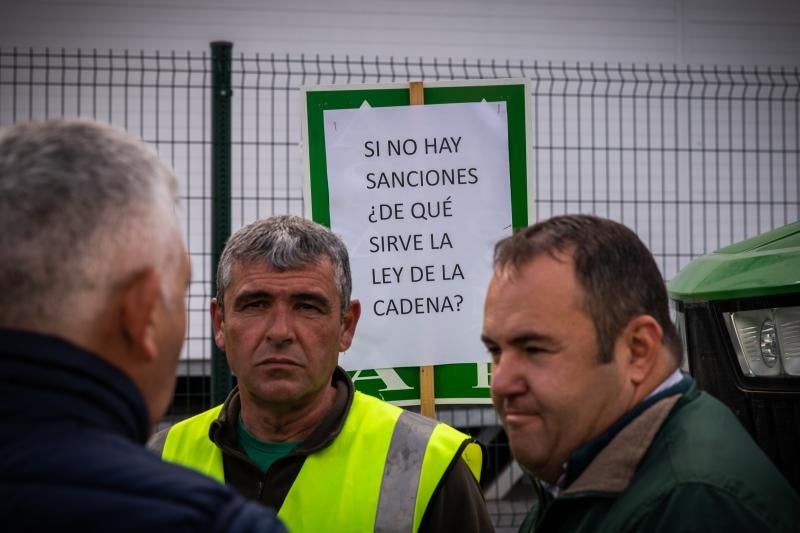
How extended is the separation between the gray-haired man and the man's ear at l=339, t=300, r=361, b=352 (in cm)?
186

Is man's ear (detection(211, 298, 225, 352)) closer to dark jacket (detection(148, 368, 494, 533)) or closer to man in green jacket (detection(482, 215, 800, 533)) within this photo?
dark jacket (detection(148, 368, 494, 533))

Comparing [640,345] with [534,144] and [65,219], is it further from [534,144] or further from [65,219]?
[534,144]

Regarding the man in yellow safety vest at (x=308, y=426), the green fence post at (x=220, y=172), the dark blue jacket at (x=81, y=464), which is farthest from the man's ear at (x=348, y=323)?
the green fence post at (x=220, y=172)

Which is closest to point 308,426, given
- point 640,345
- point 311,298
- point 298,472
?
point 298,472

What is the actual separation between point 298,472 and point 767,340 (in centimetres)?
145

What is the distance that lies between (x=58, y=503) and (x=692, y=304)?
280 centimetres

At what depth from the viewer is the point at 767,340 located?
10.9 feet

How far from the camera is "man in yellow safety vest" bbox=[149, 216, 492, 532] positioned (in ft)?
9.69

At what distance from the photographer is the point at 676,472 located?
75.7 inches

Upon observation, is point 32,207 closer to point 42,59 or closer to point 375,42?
point 42,59

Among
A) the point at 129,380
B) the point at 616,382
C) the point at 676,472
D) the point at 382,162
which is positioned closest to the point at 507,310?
the point at 616,382

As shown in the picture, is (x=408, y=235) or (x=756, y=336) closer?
(x=756, y=336)

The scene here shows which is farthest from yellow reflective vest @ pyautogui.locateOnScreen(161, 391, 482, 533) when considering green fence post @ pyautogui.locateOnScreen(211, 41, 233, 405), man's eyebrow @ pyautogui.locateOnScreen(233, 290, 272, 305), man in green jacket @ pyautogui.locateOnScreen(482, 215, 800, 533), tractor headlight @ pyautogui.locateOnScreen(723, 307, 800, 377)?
green fence post @ pyautogui.locateOnScreen(211, 41, 233, 405)

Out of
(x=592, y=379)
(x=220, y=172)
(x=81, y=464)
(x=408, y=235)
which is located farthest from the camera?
(x=220, y=172)
